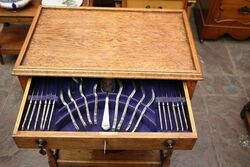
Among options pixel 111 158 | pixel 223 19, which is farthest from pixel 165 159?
pixel 223 19

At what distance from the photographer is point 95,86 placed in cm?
110

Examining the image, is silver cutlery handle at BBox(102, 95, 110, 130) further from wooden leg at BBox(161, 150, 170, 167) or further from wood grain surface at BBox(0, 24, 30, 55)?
wood grain surface at BBox(0, 24, 30, 55)

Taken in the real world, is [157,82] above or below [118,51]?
below

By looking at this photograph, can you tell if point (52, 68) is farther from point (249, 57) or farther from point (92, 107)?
point (249, 57)

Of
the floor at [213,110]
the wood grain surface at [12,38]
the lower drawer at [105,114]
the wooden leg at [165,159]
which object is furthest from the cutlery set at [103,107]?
the wood grain surface at [12,38]

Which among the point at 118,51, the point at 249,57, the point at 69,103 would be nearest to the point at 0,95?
the point at 69,103

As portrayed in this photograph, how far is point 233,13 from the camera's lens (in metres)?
2.10

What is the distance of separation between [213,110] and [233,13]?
0.83 metres

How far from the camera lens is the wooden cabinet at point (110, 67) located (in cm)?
92

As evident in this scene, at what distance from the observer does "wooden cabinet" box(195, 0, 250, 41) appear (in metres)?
2.05

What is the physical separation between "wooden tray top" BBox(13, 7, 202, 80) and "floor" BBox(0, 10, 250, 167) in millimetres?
736

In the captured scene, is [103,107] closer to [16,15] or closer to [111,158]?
[111,158]

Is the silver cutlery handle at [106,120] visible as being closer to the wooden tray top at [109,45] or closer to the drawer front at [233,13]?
the wooden tray top at [109,45]

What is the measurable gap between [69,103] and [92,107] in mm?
92
